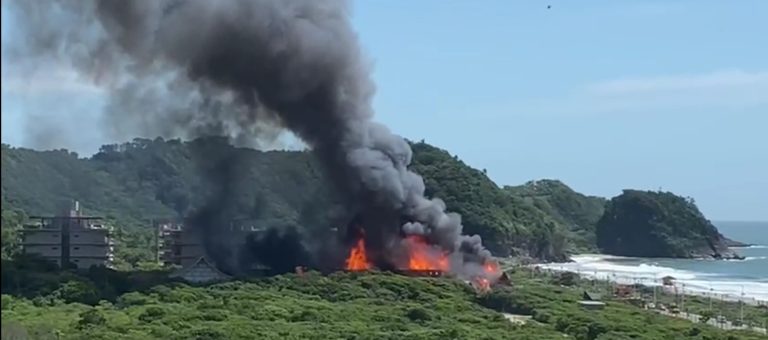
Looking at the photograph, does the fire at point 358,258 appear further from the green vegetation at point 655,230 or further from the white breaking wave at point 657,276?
the green vegetation at point 655,230

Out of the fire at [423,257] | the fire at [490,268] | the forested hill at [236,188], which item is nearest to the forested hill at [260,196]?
the forested hill at [236,188]

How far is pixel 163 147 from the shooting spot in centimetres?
8069

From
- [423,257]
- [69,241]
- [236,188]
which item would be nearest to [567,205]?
[236,188]

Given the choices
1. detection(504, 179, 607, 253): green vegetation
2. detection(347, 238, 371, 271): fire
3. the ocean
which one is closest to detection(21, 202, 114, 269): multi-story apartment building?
detection(347, 238, 371, 271): fire

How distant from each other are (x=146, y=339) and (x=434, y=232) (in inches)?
982

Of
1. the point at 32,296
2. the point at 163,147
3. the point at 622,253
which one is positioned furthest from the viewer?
the point at 622,253

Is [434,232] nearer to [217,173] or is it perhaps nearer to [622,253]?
[217,173]

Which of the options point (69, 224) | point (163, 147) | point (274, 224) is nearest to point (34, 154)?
point (69, 224)

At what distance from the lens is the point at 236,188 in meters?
61.1

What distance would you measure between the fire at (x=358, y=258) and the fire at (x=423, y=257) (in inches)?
77.3

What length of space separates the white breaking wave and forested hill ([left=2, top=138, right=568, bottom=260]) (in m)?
5.04

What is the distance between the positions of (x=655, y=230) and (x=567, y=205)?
32.3 m

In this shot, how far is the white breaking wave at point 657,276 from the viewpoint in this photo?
2694 inches

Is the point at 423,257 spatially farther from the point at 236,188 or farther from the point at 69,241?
the point at 69,241
